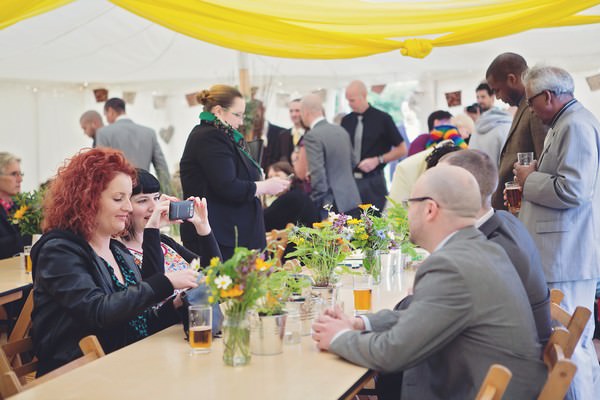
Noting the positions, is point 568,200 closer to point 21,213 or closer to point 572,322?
point 572,322

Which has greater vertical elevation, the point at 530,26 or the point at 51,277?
the point at 530,26

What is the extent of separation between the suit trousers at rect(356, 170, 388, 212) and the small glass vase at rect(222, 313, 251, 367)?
4.92 meters

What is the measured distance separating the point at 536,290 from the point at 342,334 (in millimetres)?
784

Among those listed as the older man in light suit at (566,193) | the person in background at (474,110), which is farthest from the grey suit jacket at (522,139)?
the person in background at (474,110)

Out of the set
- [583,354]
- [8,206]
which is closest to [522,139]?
[583,354]

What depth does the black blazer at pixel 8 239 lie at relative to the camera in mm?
5391

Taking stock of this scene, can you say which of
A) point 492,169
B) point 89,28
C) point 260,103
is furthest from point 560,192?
point 89,28

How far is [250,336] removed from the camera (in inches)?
94.3

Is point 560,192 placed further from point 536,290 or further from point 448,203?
point 448,203

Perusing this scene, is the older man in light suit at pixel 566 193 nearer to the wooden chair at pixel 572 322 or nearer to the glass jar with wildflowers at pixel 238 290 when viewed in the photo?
the wooden chair at pixel 572 322

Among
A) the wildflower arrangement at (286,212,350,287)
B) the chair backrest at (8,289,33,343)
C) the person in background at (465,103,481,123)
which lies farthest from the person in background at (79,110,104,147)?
the wildflower arrangement at (286,212,350,287)

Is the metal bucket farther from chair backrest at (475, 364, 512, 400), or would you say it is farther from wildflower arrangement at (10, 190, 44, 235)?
wildflower arrangement at (10, 190, 44, 235)

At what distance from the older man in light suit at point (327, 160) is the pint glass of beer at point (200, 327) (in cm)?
425

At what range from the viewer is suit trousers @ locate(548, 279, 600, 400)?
374 centimetres
